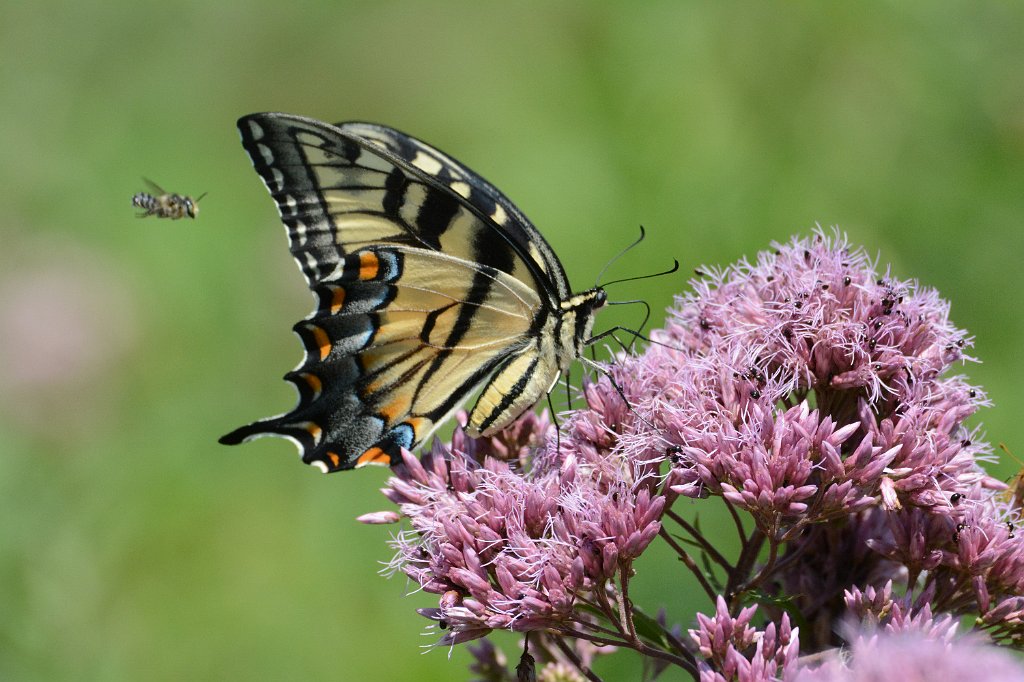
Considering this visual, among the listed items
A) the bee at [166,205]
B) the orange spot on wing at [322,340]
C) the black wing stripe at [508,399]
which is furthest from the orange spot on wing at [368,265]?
the bee at [166,205]

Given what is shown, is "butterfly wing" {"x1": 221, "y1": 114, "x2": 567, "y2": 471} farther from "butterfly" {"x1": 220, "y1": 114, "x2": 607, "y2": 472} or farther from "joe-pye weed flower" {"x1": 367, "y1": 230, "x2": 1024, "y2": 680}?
"joe-pye weed flower" {"x1": 367, "y1": 230, "x2": 1024, "y2": 680}

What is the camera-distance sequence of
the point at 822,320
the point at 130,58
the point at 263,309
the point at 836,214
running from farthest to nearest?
the point at 130,58 → the point at 263,309 → the point at 836,214 → the point at 822,320

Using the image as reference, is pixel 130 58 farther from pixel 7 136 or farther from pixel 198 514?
pixel 198 514

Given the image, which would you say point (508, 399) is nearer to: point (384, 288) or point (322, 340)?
point (384, 288)

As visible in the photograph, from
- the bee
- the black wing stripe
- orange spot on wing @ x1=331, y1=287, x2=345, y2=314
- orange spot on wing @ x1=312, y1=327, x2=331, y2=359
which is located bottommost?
the black wing stripe

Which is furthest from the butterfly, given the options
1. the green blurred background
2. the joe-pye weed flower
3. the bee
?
the bee

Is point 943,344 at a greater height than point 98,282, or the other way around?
point 98,282

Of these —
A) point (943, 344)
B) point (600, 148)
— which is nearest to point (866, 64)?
point (600, 148)
